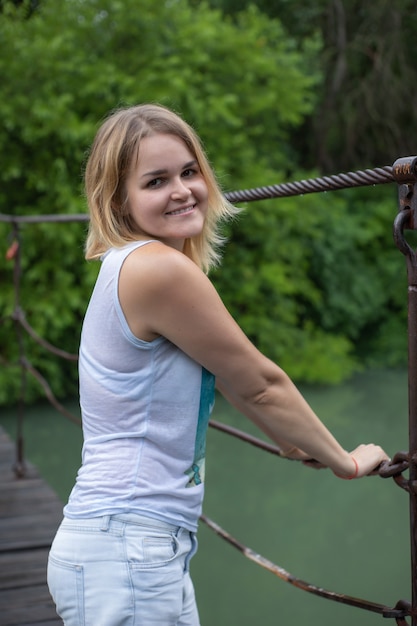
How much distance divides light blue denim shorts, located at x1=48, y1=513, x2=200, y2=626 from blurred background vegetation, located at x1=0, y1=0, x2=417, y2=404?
436 cm

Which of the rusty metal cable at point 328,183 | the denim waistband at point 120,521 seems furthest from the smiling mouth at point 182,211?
the denim waistband at point 120,521

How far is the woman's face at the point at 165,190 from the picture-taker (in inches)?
47.1

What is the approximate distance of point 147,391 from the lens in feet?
3.77

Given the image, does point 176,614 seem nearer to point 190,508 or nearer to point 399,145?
point 190,508

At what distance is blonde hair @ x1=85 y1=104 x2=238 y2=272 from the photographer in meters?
1.19

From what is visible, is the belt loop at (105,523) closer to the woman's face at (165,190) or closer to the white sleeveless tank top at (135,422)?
the white sleeveless tank top at (135,422)

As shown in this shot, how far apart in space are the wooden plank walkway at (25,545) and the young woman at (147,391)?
0.81 m

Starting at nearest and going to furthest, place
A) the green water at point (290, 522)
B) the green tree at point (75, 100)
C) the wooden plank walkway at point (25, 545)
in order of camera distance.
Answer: the wooden plank walkway at point (25, 545) → the green water at point (290, 522) → the green tree at point (75, 100)

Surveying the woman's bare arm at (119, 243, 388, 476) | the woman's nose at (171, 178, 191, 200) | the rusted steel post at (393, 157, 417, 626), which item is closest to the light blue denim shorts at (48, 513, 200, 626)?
the woman's bare arm at (119, 243, 388, 476)

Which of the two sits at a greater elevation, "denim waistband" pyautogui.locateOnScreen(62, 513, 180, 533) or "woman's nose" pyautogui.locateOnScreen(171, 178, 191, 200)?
"woman's nose" pyautogui.locateOnScreen(171, 178, 191, 200)

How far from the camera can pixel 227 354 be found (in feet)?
3.78

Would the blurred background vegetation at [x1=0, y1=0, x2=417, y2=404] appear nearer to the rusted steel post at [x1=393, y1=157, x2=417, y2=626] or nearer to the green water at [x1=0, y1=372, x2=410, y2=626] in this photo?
the green water at [x1=0, y1=372, x2=410, y2=626]

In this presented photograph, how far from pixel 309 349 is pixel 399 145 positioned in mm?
3104

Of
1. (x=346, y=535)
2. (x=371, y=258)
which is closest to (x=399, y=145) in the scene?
(x=371, y=258)
